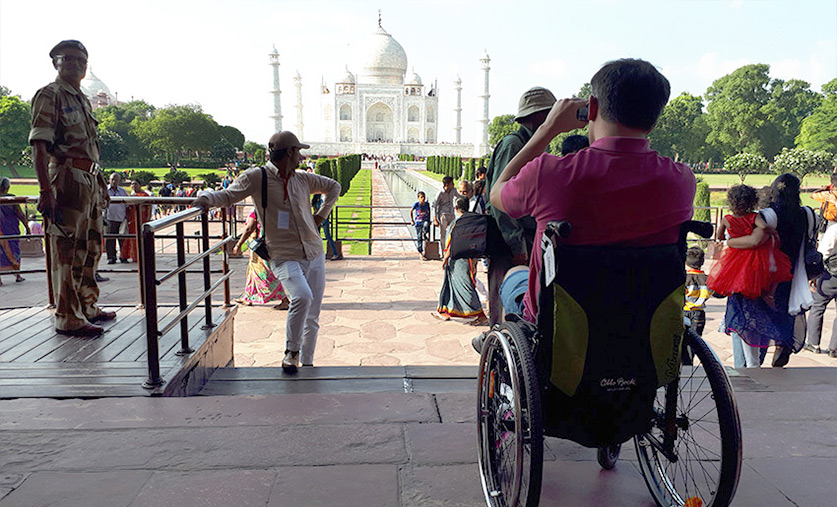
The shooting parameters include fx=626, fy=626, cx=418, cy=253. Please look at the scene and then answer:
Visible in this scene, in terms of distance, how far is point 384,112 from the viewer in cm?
7231

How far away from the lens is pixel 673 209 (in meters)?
1.50

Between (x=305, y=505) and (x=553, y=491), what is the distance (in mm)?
700

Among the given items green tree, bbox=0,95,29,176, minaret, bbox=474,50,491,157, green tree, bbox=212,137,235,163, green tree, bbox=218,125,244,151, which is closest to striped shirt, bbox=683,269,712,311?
green tree, bbox=0,95,29,176

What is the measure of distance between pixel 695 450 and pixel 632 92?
1.22 meters

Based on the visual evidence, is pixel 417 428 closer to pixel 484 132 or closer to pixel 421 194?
pixel 421 194

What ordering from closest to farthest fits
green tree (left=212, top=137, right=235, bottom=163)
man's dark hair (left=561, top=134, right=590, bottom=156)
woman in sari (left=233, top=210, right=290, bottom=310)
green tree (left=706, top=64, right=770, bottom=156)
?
man's dark hair (left=561, top=134, right=590, bottom=156)
woman in sari (left=233, top=210, right=290, bottom=310)
green tree (left=706, top=64, right=770, bottom=156)
green tree (left=212, top=137, right=235, bottom=163)

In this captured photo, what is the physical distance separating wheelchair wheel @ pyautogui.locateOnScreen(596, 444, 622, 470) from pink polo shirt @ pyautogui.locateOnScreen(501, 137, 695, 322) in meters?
0.70

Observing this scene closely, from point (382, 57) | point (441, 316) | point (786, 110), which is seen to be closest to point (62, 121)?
point (441, 316)

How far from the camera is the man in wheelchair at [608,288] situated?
1.45m

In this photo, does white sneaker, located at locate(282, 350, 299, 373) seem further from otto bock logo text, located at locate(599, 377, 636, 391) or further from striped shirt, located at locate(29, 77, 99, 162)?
otto bock logo text, located at locate(599, 377, 636, 391)

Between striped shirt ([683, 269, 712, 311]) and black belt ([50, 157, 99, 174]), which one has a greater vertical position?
black belt ([50, 157, 99, 174])

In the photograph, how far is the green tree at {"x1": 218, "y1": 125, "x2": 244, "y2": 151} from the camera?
50.2 metres

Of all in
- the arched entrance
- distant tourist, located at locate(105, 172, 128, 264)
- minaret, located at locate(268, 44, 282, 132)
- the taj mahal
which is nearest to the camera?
distant tourist, located at locate(105, 172, 128, 264)

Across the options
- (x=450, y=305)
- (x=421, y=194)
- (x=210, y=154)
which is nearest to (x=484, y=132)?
(x=210, y=154)
